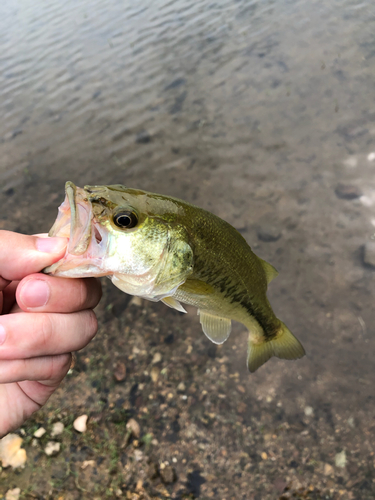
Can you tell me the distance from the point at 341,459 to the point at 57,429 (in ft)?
9.09

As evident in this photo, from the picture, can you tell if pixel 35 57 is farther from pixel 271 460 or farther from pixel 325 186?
pixel 271 460

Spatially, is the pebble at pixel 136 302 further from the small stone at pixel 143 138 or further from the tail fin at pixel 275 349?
the small stone at pixel 143 138

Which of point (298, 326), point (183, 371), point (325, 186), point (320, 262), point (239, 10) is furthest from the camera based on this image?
point (239, 10)

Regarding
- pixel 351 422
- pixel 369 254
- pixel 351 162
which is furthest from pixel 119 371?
pixel 351 162

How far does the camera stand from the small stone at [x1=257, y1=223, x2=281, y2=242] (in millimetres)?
5141

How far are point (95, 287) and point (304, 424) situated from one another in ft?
8.87

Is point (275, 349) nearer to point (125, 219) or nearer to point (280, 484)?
point (280, 484)

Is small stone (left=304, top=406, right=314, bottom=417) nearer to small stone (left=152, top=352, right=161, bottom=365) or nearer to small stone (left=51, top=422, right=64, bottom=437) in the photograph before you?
small stone (left=152, top=352, right=161, bottom=365)

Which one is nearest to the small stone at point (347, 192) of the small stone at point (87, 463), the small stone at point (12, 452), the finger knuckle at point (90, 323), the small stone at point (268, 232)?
the small stone at point (268, 232)

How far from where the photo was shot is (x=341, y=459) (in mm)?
3137

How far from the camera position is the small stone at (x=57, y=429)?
334 cm

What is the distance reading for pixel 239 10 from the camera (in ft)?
37.2

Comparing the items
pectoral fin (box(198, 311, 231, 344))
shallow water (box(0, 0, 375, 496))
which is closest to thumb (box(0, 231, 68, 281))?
pectoral fin (box(198, 311, 231, 344))

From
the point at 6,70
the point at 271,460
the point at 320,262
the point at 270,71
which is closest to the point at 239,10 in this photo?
the point at 270,71
